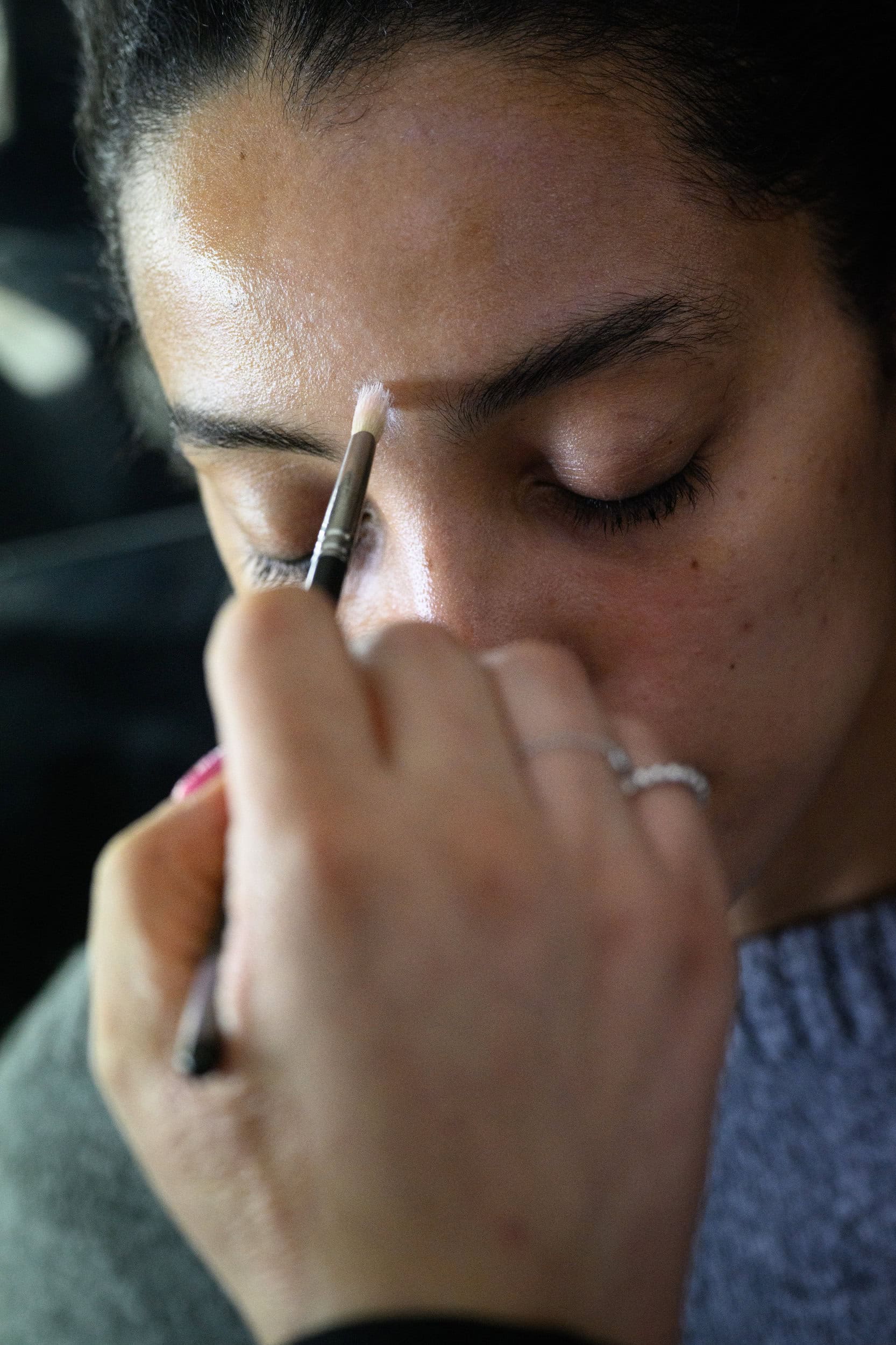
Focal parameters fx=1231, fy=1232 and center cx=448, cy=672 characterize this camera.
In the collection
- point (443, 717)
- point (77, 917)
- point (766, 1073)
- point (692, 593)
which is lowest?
point (77, 917)

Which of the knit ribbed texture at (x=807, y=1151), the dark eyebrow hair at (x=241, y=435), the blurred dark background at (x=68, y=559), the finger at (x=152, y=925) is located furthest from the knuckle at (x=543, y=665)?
the blurred dark background at (x=68, y=559)

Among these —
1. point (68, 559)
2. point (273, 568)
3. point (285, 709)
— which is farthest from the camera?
point (68, 559)

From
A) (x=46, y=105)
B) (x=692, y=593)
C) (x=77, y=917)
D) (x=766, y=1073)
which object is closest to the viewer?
(x=692, y=593)

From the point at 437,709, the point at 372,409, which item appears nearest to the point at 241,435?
the point at 372,409

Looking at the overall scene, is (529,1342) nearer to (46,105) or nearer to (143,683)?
(143,683)

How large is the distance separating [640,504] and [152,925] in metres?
0.37

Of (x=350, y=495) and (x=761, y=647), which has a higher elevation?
(x=350, y=495)

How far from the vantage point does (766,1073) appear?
94 centimetres

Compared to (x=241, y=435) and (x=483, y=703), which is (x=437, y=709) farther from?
(x=241, y=435)

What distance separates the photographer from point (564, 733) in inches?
18.6

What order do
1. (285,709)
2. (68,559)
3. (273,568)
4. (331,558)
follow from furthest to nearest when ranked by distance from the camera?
(68,559), (273,568), (331,558), (285,709)

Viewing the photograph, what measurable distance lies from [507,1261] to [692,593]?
40cm

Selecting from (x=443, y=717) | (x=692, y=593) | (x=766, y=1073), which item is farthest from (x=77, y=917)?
(x=443, y=717)

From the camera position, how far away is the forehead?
625 mm
